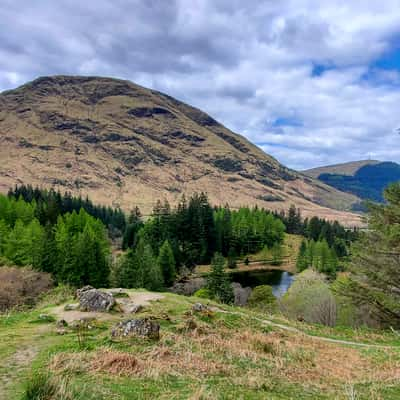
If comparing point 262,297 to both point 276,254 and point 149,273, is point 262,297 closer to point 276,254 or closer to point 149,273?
point 149,273

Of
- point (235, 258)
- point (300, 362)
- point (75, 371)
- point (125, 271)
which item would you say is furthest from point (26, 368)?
point (235, 258)

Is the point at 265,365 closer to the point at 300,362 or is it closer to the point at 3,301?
the point at 300,362

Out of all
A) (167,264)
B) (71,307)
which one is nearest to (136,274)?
(167,264)

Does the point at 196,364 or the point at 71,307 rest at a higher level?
the point at 196,364

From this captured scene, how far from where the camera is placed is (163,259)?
209ft

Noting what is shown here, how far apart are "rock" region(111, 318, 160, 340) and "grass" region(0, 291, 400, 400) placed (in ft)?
1.15

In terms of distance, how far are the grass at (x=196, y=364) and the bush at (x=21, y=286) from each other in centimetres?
1565

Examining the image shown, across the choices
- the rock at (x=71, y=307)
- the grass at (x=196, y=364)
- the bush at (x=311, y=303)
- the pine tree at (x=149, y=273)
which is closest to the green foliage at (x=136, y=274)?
the pine tree at (x=149, y=273)

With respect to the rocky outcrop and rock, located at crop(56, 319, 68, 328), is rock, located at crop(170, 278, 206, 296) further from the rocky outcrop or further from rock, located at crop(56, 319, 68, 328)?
rock, located at crop(56, 319, 68, 328)

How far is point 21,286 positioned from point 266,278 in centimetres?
5571

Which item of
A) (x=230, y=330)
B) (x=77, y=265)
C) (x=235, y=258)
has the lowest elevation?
(x=235, y=258)

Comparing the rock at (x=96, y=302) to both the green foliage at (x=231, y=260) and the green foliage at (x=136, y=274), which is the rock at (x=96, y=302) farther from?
the green foliage at (x=231, y=260)

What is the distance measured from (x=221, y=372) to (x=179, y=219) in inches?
3016

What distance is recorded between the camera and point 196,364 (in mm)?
11055
